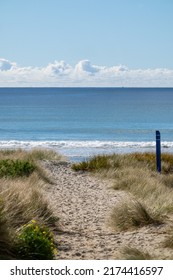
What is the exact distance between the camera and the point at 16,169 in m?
14.2

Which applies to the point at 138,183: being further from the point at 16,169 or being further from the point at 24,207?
the point at 24,207

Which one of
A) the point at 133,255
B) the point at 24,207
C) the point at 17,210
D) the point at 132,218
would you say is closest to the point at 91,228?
the point at 132,218

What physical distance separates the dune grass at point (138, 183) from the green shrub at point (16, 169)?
2170 mm

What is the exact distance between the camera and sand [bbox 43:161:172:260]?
302 inches

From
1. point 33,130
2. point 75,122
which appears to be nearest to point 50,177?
point 33,130

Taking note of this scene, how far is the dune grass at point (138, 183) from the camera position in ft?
30.0

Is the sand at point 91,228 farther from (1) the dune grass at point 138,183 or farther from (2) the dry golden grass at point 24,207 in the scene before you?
(2) the dry golden grass at point 24,207

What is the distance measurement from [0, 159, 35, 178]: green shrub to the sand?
0.76 m

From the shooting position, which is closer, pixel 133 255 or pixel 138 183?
pixel 133 255

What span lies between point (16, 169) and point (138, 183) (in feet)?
10.1

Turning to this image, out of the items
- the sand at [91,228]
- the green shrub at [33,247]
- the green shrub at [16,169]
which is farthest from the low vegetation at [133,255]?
the green shrub at [16,169]

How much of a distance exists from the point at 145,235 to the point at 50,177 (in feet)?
23.7

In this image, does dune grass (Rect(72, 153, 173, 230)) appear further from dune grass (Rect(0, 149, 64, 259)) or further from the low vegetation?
the low vegetation
